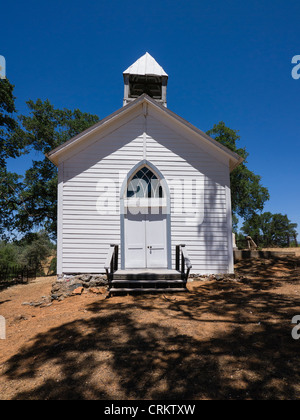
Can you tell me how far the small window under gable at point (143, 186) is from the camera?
352 inches

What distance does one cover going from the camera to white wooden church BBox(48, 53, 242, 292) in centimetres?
848

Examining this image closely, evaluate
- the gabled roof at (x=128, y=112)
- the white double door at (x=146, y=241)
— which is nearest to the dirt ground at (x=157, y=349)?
the white double door at (x=146, y=241)

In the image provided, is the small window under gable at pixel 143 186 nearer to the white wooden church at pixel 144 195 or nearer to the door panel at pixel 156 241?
the white wooden church at pixel 144 195

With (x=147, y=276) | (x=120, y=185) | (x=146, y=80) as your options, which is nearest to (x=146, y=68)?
(x=146, y=80)

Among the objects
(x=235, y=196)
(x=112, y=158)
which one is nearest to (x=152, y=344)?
(x=112, y=158)

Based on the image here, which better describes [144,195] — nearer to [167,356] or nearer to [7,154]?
[167,356]

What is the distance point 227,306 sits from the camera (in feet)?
18.9

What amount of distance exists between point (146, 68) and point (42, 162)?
11.3 meters

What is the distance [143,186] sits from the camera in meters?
8.98

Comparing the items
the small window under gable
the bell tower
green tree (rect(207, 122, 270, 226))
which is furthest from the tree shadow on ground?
green tree (rect(207, 122, 270, 226))

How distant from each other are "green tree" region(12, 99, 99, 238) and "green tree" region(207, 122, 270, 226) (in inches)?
474
